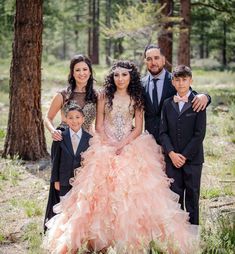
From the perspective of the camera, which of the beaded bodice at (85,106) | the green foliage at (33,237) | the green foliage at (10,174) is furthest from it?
the green foliage at (10,174)

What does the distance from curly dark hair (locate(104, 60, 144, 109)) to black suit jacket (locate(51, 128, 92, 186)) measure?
60cm

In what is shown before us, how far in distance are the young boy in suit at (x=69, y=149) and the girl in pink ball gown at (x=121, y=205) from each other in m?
0.09

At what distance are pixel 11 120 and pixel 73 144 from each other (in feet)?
12.2

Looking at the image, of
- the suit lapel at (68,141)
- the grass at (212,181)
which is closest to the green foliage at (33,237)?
the grass at (212,181)

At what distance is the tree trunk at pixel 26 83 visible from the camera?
767cm

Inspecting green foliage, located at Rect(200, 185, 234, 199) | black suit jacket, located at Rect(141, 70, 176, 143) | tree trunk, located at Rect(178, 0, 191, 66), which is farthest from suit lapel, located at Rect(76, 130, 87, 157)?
tree trunk, located at Rect(178, 0, 191, 66)

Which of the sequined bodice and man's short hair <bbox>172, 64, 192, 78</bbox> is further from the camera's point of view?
the sequined bodice

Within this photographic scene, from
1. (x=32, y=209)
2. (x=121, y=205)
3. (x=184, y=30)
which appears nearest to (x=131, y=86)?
(x=121, y=205)

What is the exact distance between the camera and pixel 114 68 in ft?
15.5

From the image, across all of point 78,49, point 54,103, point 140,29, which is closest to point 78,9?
point 78,49

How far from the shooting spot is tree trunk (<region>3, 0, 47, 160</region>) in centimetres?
767

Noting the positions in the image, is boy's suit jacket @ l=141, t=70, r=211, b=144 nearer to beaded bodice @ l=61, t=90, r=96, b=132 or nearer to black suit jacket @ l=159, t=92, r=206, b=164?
black suit jacket @ l=159, t=92, r=206, b=164

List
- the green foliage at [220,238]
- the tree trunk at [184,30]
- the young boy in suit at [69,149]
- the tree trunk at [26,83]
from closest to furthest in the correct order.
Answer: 1. the green foliage at [220,238]
2. the young boy in suit at [69,149]
3. the tree trunk at [26,83]
4. the tree trunk at [184,30]

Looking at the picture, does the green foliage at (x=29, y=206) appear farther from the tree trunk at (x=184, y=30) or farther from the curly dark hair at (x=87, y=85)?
the tree trunk at (x=184, y=30)
